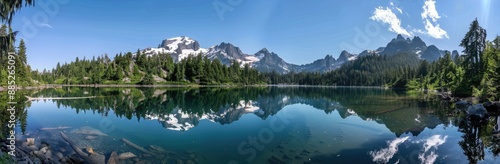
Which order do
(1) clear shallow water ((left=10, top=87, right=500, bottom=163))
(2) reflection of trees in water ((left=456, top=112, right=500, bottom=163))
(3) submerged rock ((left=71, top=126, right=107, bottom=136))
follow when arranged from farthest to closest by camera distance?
(3) submerged rock ((left=71, top=126, right=107, bottom=136)) → (2) reflection of trees in water ((left=456, top=112, right=500, bottom=163)) → (1) clear shallow water ((left=10, top=87, right=500, bottom=163))

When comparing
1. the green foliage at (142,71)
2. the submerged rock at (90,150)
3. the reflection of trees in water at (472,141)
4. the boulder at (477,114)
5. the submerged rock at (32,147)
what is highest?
the green foliage at (142,71)

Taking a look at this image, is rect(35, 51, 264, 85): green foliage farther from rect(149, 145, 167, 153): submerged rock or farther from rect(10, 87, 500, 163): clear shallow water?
rect(149, 145, 167, 153): submerged rock

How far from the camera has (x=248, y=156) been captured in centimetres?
1814

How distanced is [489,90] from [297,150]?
43.4m

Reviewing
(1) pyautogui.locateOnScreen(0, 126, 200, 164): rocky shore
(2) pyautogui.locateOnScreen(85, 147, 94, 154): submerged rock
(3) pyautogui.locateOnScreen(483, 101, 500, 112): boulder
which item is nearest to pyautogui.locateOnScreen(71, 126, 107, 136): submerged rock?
(1) pyautogui.locateOnScreen(0, 126, 200, 164): rocky shore

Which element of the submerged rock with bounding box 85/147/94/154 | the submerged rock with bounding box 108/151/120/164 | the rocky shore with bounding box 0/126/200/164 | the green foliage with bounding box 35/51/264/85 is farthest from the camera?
the green foliage with bounding box 35/51/264/85

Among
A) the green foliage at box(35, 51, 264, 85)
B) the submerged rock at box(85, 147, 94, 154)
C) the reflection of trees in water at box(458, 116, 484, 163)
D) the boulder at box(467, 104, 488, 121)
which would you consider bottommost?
the reflection of trees in water at box(458, 116, 484, 163)

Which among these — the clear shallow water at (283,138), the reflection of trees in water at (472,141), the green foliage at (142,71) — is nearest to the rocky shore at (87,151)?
the clear shallow water at (283,138)

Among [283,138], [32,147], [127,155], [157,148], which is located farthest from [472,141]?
[32,147]

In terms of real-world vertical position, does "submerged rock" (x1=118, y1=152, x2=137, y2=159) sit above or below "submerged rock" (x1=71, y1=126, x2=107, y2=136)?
below

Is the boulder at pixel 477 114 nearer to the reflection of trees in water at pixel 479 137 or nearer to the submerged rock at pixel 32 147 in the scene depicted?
the reflection of trees in water at pixel 479 137

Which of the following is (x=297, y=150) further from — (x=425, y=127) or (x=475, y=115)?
(x=475, y=115)

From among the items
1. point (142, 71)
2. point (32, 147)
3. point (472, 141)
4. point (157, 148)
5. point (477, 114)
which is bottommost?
point (472, 141)

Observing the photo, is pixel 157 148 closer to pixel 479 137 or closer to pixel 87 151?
pixel 87 151
